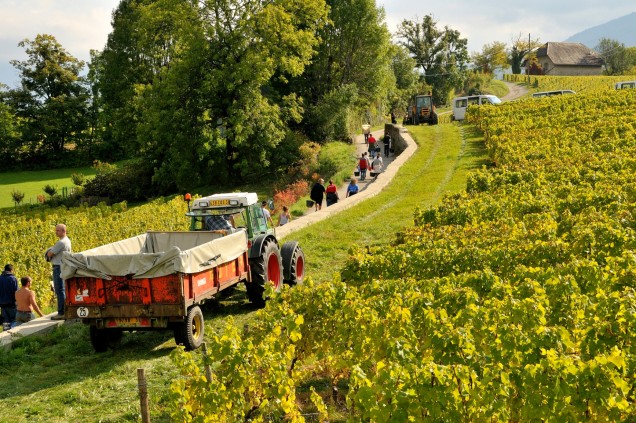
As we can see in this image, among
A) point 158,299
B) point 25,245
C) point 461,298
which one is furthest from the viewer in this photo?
point 25,245

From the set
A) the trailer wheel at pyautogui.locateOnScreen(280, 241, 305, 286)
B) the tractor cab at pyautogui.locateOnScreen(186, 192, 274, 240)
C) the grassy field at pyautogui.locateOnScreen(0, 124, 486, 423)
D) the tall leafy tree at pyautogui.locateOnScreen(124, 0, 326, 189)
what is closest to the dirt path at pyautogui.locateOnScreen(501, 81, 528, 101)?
the tall leafy tree at pyautogui.locateOnScreen(124, 0, 326, 189)

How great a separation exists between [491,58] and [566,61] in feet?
37.1

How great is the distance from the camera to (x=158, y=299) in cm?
1054

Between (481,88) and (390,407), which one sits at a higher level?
(481,88)

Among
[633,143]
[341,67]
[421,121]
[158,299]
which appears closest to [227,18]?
[341,67]

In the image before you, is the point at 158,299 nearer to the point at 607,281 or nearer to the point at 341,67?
the point at 607,281

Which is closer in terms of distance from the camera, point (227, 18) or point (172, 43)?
point (227, 18)

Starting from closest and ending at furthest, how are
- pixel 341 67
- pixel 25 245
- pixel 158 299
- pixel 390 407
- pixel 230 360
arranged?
1. pixel 390 407
2. pixel 230 360
3. pixel 158 299
4. pixel 25 245
5. pixel 341 67

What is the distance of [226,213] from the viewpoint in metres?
13.7

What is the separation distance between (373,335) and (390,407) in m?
2.18

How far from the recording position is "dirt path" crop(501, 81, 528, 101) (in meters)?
77.8

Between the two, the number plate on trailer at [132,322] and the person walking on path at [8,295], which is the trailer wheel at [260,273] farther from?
the person walking on path at [8,295]

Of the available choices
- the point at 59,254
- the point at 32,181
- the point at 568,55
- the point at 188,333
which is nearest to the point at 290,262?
the point at 188,333

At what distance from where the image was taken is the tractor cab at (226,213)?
13.7 m
